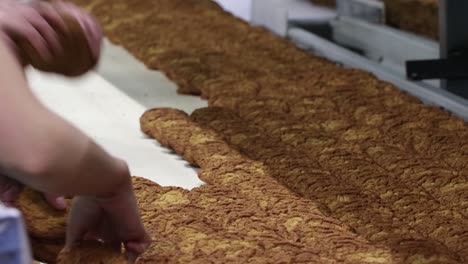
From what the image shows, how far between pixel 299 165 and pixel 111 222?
45cm

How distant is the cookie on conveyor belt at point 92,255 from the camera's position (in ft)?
3.14

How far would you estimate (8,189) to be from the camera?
1.04 metres

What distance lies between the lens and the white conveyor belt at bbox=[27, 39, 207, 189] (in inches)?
55.0

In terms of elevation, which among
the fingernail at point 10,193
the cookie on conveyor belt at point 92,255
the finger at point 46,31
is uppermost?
the finger at point 46,31

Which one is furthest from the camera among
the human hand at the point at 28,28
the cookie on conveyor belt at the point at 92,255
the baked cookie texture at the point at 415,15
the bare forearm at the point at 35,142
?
the baked cookie texture at the point at 415,15

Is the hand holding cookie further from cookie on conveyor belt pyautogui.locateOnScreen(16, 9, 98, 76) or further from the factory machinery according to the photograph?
the factory machinery

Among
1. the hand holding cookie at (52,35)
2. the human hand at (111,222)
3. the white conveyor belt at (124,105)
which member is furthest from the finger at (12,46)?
the white conveyor belt at (124,105)

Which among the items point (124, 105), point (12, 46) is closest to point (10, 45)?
point (12, 46)

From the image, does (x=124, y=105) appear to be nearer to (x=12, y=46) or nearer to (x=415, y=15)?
(x=12, y=46)

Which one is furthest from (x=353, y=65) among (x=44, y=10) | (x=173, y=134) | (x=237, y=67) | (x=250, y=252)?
(x=44, y=10)

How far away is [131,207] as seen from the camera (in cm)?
92

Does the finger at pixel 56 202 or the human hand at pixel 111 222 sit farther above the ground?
the human hand at pixel 111 222

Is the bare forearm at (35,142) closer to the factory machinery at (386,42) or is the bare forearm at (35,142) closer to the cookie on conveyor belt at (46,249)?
the cookie on conveyor belt at (46,249)

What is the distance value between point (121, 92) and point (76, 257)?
867mm
